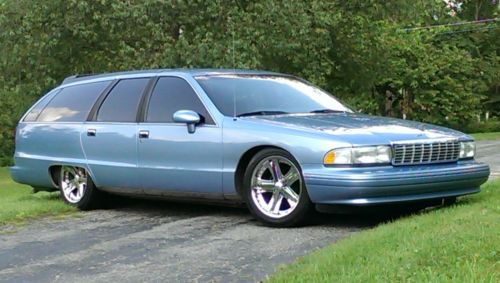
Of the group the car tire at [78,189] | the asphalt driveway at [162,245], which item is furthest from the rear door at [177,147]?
the car tire at [78,189]

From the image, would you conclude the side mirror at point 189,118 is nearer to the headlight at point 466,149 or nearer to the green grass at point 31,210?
the green grass at point 31,210

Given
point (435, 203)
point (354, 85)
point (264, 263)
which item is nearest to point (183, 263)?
point (264, 263)

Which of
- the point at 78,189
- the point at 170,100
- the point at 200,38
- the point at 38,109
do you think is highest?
the point at 200,38

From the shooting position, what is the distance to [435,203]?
6.61 metres

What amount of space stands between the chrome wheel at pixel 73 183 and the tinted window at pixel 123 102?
0.70m

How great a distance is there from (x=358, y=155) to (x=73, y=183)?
361 centimetres

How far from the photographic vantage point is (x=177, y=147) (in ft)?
22.4

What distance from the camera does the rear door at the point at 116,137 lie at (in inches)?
287

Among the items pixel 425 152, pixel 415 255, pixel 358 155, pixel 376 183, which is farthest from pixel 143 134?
pixel 415 255

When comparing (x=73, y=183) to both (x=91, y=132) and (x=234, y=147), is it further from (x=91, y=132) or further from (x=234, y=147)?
(x=234, y=147)

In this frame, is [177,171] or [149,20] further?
[149,20]

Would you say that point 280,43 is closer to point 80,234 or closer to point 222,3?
point 222,3

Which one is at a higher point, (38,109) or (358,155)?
(38,109)

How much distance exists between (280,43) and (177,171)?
12.6 meters
